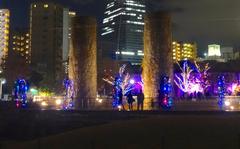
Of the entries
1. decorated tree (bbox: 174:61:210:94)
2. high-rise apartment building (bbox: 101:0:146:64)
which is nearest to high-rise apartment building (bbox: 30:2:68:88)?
high-rise apartment building (bbox: 101:0:146:64)

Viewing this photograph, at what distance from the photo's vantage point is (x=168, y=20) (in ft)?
145

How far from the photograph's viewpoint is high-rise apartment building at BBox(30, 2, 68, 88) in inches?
4882

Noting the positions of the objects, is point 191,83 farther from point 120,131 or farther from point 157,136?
point 157,136

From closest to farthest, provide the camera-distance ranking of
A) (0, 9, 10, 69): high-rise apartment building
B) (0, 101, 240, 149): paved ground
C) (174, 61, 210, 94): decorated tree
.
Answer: (0, 101, 240, 149): paved ground < (174, 61, 210, 94): decorated tree < (0, 9, 10, 69): high-rise apartment building

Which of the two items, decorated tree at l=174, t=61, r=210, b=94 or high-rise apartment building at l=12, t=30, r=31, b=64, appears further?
high-rise apartment building at l=12, t=30, r=31, b=64

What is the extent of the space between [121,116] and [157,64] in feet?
43.3

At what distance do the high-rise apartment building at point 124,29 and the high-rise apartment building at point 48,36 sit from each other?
41.3 feet

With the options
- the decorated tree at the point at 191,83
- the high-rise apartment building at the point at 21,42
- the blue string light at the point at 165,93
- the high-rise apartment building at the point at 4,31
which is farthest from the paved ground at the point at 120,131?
the high-rise apartment building at the point at 4,31

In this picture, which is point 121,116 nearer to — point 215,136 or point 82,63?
point 215,136

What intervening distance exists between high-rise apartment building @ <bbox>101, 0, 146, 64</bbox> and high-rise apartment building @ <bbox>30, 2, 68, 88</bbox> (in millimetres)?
12594

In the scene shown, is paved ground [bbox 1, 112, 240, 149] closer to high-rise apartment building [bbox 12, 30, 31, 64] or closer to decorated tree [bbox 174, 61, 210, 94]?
decorated tree [bbox 174, 61, 210, 94]

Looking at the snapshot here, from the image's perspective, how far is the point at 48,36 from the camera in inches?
5037

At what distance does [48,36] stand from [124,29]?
872 inches

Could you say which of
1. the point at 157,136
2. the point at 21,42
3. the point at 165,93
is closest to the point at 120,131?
the point at 157,136
